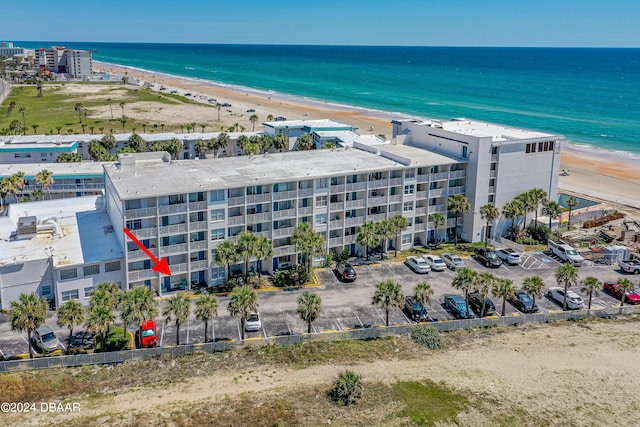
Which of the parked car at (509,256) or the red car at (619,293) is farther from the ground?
the parked car at (509,256)

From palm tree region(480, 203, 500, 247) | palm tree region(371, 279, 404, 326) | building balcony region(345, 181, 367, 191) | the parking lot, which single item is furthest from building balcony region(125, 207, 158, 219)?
palm tree region(480, 203, 500, 247)

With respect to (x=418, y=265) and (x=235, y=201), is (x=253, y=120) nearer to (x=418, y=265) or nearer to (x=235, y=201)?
(x=235, y=201)

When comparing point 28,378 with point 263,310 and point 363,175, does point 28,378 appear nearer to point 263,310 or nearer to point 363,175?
point 263,310

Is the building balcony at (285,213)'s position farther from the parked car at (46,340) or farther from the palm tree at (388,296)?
the parked car at (46,340)

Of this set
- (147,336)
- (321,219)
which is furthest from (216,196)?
(147,336)

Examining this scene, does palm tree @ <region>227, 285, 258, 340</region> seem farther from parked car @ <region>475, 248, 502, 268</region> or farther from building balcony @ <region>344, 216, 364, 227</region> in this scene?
parked car @ <region>475, 248, 502, 268</region>

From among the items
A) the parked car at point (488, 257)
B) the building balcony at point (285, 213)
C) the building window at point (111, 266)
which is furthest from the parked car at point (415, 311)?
the building window at point (111, 266)

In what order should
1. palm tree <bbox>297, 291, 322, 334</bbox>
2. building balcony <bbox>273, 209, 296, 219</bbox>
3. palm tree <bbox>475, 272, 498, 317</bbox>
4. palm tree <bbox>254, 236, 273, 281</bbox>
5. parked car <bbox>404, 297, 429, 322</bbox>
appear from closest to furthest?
palm tree <bbox>297, 291, 322, 334</bbox>, palm tree <bbox>475, 272, 498, 317</bbox>, parked car <bbox>404, 297, 429, 322</bbox>, palm tree <bbox>254, 236, 273, 281</bbox>, building balcony <bbox>273, 209, 296, 219</bbox>
